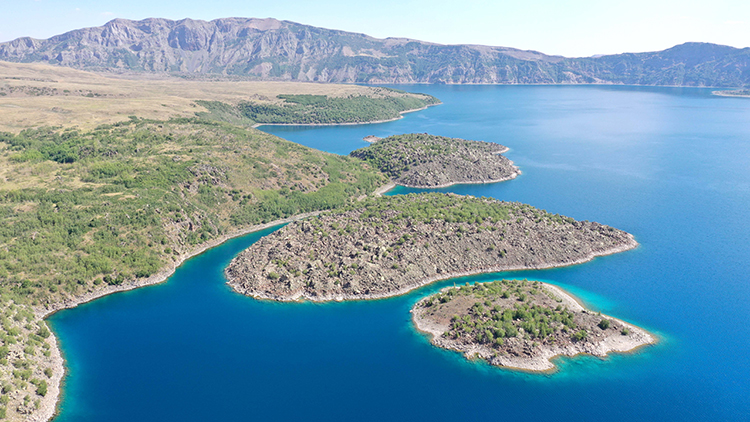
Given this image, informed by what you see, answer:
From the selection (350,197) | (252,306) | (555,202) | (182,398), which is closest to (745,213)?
(555,202)

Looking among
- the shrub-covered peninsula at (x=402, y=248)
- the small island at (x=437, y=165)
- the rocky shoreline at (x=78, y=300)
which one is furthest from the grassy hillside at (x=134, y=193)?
the shrub-covered peninsula at (x=402, y=248)

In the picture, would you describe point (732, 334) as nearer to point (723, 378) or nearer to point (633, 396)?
point (723, 378)

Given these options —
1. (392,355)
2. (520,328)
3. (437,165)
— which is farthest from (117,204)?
(437,165)

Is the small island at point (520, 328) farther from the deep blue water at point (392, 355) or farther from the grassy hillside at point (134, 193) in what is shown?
the grassy hillside at point (134, 193)

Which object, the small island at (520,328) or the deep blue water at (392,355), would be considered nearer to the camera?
the deep blue water at (392,355)

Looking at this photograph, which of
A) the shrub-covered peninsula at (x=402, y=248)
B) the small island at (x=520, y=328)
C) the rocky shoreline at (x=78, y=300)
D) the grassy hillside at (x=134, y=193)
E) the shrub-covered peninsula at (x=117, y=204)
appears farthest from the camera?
the grassy hillside at (x=134, y=193)

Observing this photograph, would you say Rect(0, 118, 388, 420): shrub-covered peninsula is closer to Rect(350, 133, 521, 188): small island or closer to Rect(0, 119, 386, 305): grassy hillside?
Rect(0, 119, 386, 305): grassy hillside
